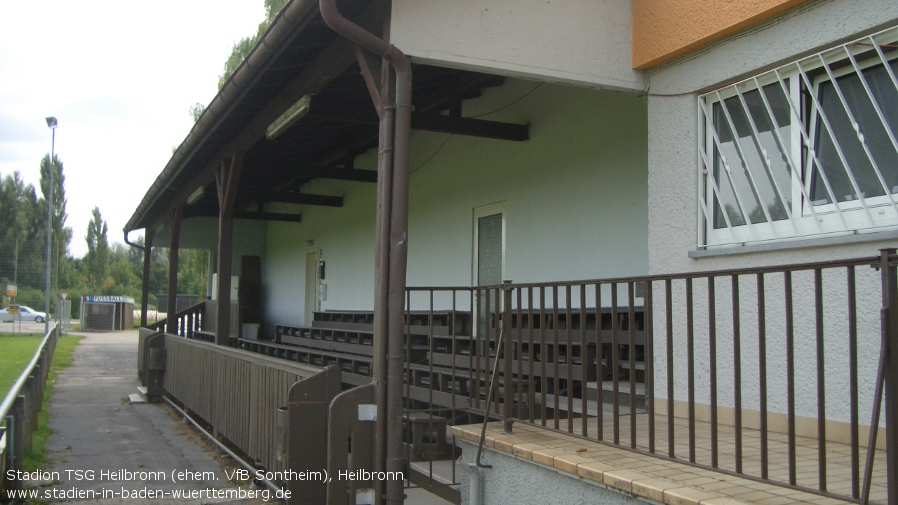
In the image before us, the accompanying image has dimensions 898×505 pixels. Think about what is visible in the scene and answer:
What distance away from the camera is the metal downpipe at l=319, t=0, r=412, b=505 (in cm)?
473

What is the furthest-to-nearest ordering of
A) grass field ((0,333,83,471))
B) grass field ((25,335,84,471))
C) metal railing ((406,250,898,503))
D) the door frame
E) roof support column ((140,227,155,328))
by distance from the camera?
roof support column ((140,227,155,328)) → the door frame → grass field ((0,333,83,471)) → grass field ((25,335,84,471)) → metal railing ((406,250,898,503))

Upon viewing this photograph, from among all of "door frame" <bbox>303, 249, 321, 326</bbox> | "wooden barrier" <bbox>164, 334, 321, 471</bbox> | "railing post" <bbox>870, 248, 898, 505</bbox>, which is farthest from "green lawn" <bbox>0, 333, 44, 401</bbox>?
"railing post" <bbox>870, 248, 898, 505</bbox>

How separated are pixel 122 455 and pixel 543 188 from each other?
17.6 ft

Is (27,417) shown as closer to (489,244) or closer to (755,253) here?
(489,244)

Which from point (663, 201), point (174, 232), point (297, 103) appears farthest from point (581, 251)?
point (174, 232)

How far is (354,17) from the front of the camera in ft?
17.9

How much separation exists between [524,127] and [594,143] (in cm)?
120

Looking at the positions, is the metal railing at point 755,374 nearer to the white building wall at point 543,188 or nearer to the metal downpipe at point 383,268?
→ the metal downpipe at point 383,268

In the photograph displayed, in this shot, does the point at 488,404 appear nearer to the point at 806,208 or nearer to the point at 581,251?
the point at 806,208

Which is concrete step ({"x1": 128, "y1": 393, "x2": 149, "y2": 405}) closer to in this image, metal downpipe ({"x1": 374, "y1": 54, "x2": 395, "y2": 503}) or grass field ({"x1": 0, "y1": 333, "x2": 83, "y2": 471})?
grass field ({"x1": 0, "y1": 333, "x2": 83, "y2": 471})

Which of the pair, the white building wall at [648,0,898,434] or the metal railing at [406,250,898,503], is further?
the white building wall at [648,0,898,434]

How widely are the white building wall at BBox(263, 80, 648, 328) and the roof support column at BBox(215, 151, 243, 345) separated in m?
2.54

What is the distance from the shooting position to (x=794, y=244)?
409 cm

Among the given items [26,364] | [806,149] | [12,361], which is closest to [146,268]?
[26,364]
